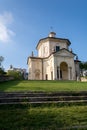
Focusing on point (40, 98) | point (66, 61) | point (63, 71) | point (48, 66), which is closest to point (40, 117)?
point (40, 98)

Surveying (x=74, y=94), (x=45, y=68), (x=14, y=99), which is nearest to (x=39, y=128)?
(x=14, y=99)

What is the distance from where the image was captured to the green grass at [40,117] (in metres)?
5.76

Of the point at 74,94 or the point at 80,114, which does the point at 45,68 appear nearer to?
the point at 74,94

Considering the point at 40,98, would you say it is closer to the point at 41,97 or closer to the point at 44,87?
the point at 41,97

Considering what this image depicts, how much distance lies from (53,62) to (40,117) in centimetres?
3336

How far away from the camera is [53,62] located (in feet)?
131

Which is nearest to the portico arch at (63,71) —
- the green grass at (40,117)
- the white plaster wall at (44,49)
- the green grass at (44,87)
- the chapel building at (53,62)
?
the chapel building at (53,62)

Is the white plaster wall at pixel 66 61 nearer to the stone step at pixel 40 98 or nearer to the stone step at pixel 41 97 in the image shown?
the stone step at pixel 41 97

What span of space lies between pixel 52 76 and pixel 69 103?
1280 inches

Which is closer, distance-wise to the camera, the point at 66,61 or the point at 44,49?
the point at 66,61

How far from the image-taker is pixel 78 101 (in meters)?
9.02

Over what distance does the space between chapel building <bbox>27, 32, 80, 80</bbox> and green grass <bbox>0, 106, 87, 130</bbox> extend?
1258 inches

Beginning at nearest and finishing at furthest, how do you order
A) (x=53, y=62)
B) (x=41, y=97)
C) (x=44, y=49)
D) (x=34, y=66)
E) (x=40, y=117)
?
1. (x=40, y=117)
2. (x=41, y=97)
3. (x=53, y=62)
4. (x=34, y=66)
5. (x=44, y=49)

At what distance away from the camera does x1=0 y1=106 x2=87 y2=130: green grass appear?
5762 mm
